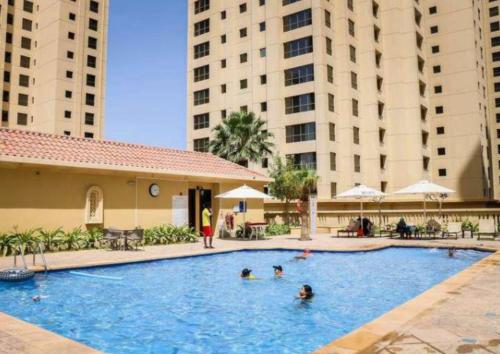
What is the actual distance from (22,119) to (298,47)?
39.8 m

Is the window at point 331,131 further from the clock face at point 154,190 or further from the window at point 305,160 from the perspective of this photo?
the clock face at point 154,190

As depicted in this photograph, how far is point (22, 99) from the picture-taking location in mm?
59719

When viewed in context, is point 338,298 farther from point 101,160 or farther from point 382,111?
point 382,111

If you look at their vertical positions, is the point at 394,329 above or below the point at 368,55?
below

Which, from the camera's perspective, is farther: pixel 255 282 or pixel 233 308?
pixel 255 282

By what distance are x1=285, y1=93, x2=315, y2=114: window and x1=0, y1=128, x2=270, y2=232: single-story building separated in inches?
776

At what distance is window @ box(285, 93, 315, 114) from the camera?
44.1 m

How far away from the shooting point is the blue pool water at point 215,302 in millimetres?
7305

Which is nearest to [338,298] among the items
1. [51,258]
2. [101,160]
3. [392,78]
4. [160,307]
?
[160,307]

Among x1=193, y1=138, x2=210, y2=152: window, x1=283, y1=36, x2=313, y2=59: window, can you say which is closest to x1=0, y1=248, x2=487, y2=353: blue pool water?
x1=283, y1=36, x2=313, y2=59: window

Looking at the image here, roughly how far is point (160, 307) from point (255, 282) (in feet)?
12.2

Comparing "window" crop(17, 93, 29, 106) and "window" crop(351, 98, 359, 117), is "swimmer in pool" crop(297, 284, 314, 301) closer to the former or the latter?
"window" crop(351, 98, 359, 117)

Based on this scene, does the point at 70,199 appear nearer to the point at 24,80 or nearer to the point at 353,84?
the point at 353,84

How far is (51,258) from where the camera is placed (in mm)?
15250
